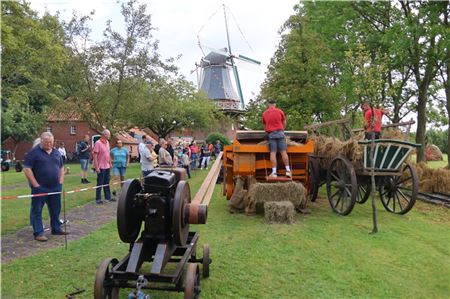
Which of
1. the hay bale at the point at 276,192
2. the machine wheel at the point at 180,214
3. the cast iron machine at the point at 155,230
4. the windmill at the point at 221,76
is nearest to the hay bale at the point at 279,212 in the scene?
the hay bale at the point at 276,192

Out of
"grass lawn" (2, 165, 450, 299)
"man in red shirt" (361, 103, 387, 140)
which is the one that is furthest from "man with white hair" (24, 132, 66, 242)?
"man in red shirt" (361, 103, 387, 140)

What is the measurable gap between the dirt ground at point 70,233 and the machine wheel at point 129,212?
7.40 ft

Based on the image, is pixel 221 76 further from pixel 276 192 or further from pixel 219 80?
pixel 276 192

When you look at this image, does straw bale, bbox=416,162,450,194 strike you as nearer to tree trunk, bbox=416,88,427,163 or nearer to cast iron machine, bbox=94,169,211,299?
tree trunk, bbox=416,88,427,163

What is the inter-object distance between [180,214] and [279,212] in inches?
168

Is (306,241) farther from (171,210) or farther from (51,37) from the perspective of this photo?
(51,37)

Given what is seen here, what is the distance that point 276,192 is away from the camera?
868 cm

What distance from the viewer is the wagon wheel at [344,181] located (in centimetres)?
864

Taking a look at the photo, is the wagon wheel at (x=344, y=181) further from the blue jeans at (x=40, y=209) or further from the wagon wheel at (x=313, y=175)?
the blue jeans at (x=40, y=209)

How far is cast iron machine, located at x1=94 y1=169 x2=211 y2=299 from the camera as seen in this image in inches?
158

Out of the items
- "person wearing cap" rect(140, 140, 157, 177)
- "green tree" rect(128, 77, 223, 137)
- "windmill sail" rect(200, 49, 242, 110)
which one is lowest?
"person wearing cap" rect(140, 140, 157, 177)

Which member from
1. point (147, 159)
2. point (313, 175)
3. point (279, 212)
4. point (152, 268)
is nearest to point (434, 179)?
point (313, 175)

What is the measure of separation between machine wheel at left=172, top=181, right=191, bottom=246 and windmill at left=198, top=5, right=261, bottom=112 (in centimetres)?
6434

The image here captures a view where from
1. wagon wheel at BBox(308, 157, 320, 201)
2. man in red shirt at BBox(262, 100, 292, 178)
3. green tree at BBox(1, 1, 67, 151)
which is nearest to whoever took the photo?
man in red shirt at BBox(262, 100, 292, 178)
